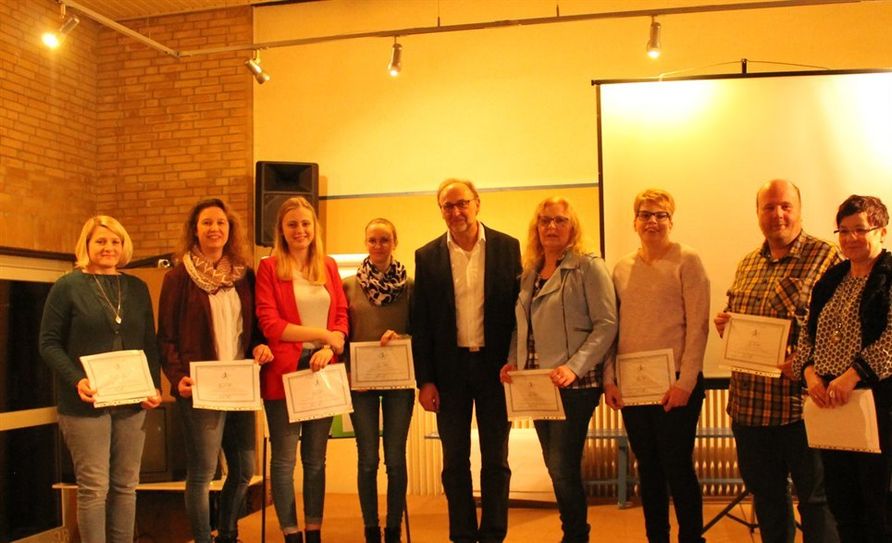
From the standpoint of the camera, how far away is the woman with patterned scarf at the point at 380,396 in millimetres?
3428

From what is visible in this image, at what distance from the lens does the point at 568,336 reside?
3084mm


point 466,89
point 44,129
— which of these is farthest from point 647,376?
point 44,129

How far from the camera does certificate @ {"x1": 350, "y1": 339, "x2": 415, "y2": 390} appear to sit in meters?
3.36

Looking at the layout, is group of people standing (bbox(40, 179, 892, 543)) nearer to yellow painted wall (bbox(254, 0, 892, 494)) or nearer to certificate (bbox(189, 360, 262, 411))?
certificate (bbox(189, 360, 262, 411))

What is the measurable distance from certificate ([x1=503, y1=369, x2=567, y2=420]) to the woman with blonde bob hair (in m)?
1.54

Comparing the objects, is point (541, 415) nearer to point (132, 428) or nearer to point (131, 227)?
point (132, 428)

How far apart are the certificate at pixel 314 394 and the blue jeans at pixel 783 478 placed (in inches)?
63.3

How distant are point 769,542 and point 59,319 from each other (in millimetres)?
2953

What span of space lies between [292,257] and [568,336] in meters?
1.25

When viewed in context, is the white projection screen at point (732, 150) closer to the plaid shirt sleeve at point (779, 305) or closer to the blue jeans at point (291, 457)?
the plaid shirt sleeve at point (779, 305)

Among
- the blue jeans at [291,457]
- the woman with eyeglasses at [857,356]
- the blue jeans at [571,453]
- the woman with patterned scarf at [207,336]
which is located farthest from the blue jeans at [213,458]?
the woman with eyeglasses at [857,356]

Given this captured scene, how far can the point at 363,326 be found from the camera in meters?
3.53

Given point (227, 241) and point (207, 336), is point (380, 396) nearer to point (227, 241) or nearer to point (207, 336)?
point (207, 336)

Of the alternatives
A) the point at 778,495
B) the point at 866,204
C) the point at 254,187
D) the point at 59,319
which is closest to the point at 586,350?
the point at 778,495
